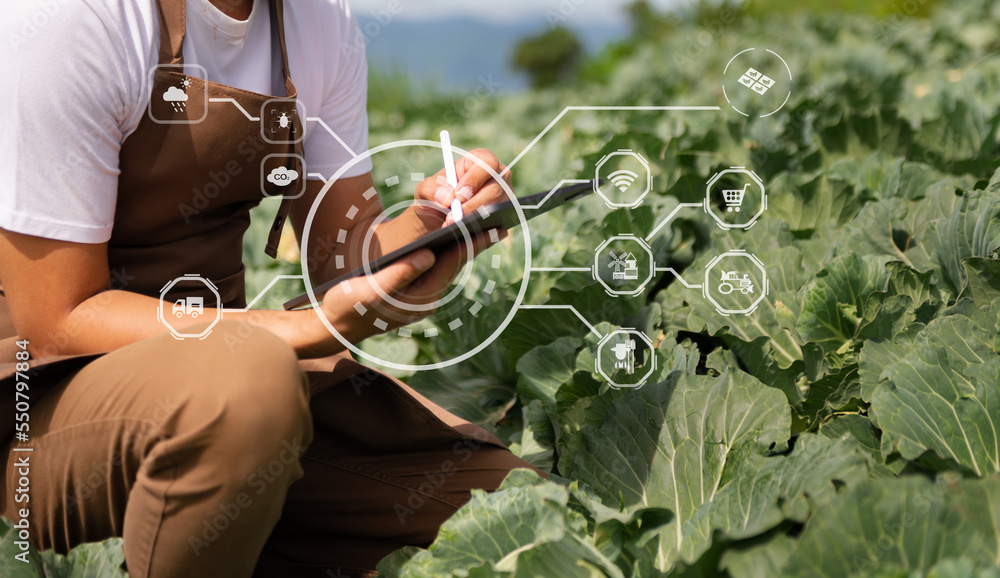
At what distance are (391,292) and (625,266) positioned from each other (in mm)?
1140

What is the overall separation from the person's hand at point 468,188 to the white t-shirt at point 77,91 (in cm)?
39

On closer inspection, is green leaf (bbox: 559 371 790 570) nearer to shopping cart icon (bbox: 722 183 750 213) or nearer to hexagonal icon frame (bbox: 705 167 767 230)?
hexagonal icon frame (bbox: 705 167 767 230)

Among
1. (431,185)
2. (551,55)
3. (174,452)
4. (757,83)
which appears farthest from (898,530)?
(551,55)

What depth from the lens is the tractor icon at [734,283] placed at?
88.2 inches

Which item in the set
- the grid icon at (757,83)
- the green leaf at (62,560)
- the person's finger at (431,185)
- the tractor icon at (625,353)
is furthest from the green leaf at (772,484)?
the grid icon at (757,83)

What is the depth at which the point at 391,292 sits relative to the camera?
1.46m

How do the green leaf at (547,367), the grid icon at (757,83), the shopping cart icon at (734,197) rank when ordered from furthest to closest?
the grid icon at (757,83) → the shopping cart icon at (734,197) → the green leaf at (547,367)

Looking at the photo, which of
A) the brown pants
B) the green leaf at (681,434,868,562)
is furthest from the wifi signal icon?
the brown pants

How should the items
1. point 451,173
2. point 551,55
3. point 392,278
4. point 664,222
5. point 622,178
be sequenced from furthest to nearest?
point 551,55 < point 622,178 < point 664,222 < point 451,173 < point 392,278

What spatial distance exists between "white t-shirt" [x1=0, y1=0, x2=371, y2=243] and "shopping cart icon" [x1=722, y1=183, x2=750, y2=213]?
5.40 feet

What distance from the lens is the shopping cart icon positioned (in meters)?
2.79

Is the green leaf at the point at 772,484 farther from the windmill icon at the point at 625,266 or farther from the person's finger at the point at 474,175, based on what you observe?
the windmill icon at the point at 625,266

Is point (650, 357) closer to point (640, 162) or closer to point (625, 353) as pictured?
point (625, 353)

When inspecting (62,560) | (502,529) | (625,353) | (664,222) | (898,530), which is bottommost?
(62,560)
